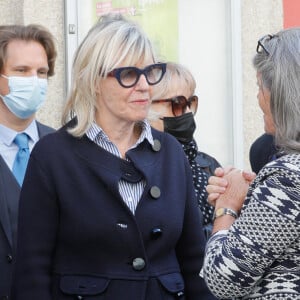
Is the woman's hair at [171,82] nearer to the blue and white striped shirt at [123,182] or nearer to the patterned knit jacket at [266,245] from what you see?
the blue and white striped shirt at [123,182]

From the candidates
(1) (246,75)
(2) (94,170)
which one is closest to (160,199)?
(2) (94,170)

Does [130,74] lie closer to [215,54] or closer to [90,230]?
[90,230]

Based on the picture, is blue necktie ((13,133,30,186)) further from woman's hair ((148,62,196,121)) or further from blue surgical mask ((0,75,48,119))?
woman's hair ((148,62,196,121))

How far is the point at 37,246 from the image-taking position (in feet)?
10.1

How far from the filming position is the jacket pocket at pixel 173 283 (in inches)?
124

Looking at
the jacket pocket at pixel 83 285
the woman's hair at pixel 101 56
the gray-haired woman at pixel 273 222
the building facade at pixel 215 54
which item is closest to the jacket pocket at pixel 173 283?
the jacket pocket at pixel 83 285

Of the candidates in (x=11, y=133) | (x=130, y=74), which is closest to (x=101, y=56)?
(x=130, y=74)

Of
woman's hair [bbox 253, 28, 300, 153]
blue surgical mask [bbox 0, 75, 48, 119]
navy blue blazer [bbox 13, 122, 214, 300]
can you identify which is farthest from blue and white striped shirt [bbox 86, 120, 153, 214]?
Answer: blue surgical mask [bbox 0, 75, 48, 119]

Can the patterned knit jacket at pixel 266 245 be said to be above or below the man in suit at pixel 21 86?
below

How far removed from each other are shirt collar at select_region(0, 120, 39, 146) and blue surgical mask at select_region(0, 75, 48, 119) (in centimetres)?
11

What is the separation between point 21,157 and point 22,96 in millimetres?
426

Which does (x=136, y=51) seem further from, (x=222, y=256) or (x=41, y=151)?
(x=222, y=256)

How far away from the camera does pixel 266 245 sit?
8.22 feet

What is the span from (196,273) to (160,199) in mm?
369
